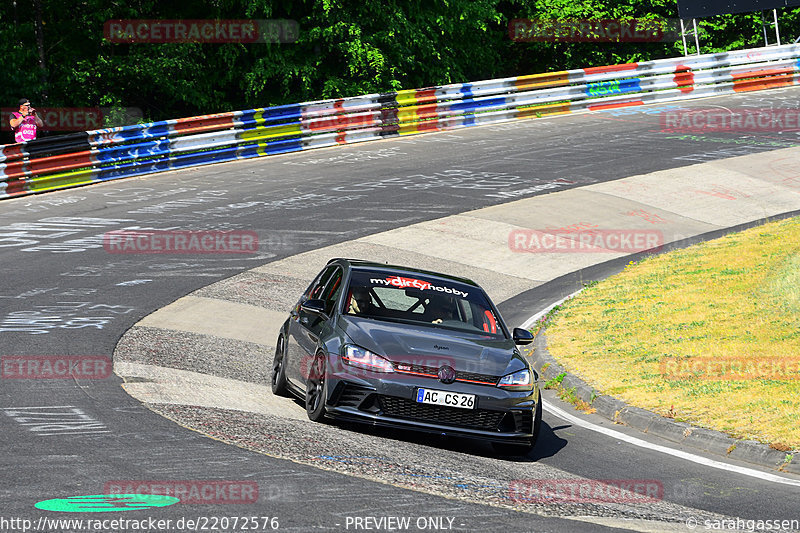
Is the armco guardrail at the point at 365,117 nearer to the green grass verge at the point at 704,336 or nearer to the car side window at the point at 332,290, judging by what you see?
the green grass verge at the point at 704,336

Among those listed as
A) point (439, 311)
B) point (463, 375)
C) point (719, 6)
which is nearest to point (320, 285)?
point (439, 311)

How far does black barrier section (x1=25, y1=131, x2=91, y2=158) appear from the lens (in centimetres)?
2266

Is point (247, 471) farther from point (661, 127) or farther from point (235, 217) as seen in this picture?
point (661, 127)

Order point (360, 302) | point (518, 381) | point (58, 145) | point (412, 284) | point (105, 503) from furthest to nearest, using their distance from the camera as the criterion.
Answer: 1. point (58, 145)
2. point (412, 284)
3. point (360, 302)
4. point (518, 381)
5. point (105, 503)

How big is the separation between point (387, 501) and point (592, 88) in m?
26.7

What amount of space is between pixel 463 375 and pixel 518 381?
53cm

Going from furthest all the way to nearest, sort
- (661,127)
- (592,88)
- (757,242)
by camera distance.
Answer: (592,88)
(661,127)
(757,242)

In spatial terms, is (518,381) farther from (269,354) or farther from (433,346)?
(269,354)

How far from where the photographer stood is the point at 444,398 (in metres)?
8.91

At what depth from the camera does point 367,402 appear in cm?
892

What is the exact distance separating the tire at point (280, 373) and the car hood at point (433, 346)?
4.30 feet

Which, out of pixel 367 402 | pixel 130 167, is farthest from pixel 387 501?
pixel 130 167

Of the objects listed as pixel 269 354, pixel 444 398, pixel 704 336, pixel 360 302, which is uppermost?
pixel 360 302

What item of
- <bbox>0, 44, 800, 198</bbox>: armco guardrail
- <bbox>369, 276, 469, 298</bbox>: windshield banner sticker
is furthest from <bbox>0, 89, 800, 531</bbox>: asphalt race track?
<bbox>369, 276, 469, 298</bbox>: windshield banner sticker
